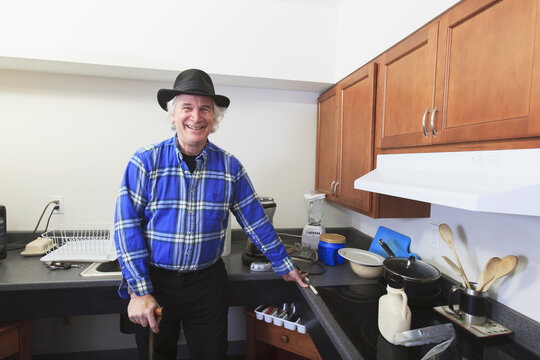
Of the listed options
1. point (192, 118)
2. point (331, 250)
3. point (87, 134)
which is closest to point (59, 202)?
point (87, 134)

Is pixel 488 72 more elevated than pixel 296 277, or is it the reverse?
pixel 488 72

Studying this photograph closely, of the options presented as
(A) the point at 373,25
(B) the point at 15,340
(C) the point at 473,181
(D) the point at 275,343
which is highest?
(A) the point at 373,25

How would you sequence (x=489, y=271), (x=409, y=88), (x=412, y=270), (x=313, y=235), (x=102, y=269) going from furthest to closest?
1. (x=313, y=235)
2. (x=102, y=269)
3. (x=412, y=270)
4. (x=409, y=88)
5. (x=489, y=271)

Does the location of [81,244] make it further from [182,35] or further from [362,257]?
[362,257]

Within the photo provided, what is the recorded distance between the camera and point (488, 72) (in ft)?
2.57

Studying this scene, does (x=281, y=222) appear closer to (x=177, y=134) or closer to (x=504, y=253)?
(x=177, y=134)

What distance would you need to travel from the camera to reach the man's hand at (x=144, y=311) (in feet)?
3.61

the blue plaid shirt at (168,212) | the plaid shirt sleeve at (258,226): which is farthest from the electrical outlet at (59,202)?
the plaid shirt sleeve at (258,226)

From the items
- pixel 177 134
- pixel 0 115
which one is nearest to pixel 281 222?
pixel 177 134

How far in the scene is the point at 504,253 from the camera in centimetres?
103

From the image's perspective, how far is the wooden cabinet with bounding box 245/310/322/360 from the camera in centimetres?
155

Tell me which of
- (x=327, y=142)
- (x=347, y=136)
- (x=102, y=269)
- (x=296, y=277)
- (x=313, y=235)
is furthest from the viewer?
(x=327, y=142)

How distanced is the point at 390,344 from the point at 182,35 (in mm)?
1835

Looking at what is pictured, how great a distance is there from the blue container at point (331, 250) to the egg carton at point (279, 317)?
36 cm
